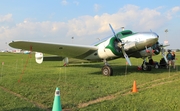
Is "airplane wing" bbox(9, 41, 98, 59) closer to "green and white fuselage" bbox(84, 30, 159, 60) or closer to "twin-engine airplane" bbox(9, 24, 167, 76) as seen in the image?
"twin-engine airplane" bbox(9, 24, 167, 76)

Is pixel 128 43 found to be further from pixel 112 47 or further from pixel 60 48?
pixel 60 48

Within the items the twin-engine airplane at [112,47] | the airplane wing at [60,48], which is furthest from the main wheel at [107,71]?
the airplane wing at [60,48]

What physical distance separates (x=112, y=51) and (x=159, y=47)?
5541 mm

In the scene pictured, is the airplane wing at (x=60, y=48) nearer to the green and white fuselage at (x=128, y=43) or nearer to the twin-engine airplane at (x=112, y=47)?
the twin-engine airplane at (x=112, y=47)

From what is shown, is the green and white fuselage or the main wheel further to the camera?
the main wheel

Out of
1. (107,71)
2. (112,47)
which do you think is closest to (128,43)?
(112,47)

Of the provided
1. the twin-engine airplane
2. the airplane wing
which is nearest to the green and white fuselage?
the twin-engine airplane

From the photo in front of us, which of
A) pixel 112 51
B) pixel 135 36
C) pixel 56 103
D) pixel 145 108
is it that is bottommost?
pixel 145 108

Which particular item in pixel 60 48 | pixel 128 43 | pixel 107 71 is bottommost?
pixel 107 71

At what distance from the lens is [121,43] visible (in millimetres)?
10953

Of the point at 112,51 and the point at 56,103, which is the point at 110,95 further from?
the point at 112,51

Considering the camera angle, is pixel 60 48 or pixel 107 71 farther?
pixel 107 71

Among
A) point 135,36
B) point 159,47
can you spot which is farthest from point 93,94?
point 159,47

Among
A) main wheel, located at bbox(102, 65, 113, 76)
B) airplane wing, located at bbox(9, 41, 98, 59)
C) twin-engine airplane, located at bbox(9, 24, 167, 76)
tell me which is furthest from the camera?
main wheel, located at bbox(102, 65, 113, 76)
